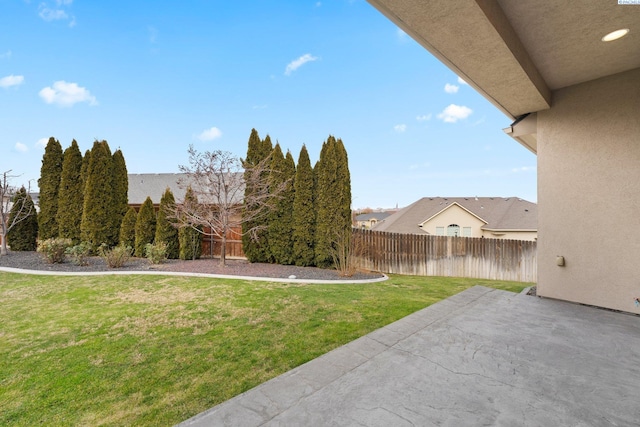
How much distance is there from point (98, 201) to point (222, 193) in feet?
16.6

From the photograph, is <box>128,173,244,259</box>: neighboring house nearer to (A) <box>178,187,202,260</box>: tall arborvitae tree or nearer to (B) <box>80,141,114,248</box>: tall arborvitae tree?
(B) <box>80,141,114,248</box>: tall arborvitae tree

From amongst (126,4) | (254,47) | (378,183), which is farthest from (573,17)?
(378,183)

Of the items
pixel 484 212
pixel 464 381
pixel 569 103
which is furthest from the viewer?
pixel 484 212

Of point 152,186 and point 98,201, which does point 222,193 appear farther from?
point 152,186

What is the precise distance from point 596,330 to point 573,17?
330 centimetres

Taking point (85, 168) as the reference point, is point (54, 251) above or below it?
below

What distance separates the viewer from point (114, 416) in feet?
6.05

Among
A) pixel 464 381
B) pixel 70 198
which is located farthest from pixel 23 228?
pixel 464 381

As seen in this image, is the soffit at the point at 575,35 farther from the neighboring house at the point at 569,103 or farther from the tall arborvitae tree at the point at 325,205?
the tall arborvitae tree at the point at 325,205

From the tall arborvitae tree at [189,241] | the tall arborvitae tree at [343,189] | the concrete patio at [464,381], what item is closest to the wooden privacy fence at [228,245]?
the tall arborvitae tree at [189,241]

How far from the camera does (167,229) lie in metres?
9.88

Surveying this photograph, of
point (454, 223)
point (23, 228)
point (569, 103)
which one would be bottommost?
point (23, 228)

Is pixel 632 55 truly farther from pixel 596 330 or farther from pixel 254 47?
pixel 254 47

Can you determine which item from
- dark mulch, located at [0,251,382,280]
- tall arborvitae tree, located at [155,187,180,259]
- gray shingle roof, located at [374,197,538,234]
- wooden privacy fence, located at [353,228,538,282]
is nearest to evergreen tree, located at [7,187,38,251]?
dark mulch, located at [0,251,382,280]
